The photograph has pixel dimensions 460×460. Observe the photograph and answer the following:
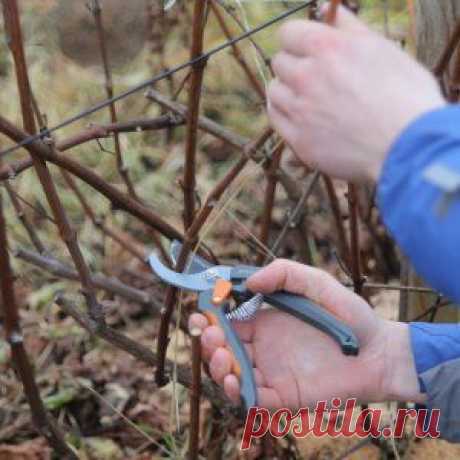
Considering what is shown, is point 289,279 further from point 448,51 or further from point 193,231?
point 448,51

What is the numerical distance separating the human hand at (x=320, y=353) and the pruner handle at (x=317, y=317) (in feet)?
0.06

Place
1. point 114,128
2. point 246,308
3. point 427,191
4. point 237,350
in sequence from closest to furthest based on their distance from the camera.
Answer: point 427,191 < point 237,350 < point 246,308 < point 114,128

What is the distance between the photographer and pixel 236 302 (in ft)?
4.92

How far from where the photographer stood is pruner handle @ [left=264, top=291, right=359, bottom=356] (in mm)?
1422

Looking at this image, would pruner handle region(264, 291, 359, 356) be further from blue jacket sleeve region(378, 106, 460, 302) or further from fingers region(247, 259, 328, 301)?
blue jacket sleeve region(378, 106, 460, 302)

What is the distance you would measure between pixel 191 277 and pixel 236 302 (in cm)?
9

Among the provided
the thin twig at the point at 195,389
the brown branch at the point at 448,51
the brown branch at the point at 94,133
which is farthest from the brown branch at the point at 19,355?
the brown branch at the point at 448,51

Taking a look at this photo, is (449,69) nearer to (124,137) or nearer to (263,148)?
(263,148)

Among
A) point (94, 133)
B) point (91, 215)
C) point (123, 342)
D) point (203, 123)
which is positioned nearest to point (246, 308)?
point (123, 342)

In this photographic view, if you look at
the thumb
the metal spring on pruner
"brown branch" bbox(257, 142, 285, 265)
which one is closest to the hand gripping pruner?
the metal spring on pruner

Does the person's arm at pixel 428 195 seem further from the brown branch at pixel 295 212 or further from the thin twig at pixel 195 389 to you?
the brown branch at pixel 295 212

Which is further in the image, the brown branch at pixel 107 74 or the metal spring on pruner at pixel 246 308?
the brown branch at pixel 107 74

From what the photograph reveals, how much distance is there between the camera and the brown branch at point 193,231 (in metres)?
1.48

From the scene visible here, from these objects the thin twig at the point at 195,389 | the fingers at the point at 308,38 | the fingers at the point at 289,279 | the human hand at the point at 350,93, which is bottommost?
the thin twig at the point at 195,389
